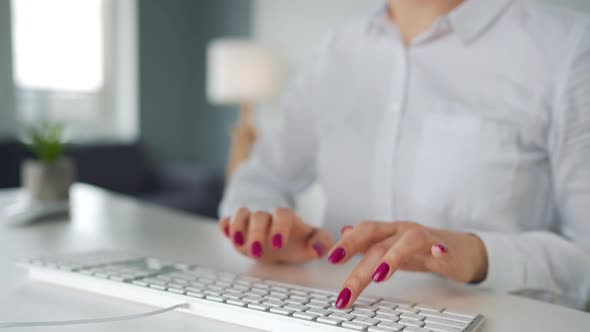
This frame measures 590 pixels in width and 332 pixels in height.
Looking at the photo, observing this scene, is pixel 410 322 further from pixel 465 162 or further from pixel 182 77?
pixel 182 77

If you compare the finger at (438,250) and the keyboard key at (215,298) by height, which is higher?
the finger at (438,250)

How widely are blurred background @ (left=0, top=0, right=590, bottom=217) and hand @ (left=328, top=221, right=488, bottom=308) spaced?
3.10 meters

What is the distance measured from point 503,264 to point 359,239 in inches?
8.2

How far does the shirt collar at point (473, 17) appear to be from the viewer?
3.22 feet

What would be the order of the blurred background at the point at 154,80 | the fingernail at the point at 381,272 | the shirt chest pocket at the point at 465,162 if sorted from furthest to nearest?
1. the blurred background at the point at 154,80
2. the shirt chest pocket at the point at 465,162
3. the fingernail at the point at 381,272

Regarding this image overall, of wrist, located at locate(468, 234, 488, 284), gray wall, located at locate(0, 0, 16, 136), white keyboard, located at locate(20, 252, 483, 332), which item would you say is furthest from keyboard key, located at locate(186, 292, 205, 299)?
gray wall, located at locate(0, 0, 16, 136)

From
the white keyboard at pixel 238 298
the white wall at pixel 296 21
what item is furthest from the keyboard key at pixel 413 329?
the white wall at pixel 296 21

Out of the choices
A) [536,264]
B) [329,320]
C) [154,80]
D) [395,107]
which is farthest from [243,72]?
[329,320]

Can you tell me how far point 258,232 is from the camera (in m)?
0.76

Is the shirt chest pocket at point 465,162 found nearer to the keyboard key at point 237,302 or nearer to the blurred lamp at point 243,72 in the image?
the keyboard key at point 237,302

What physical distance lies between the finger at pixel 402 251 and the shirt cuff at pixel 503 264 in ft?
0.46

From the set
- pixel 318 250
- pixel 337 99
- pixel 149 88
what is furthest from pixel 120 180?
pixel 318 250

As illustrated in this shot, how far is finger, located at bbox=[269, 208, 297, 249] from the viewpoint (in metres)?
0.74

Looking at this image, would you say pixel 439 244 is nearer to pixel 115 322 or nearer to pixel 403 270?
pixel 403 270
